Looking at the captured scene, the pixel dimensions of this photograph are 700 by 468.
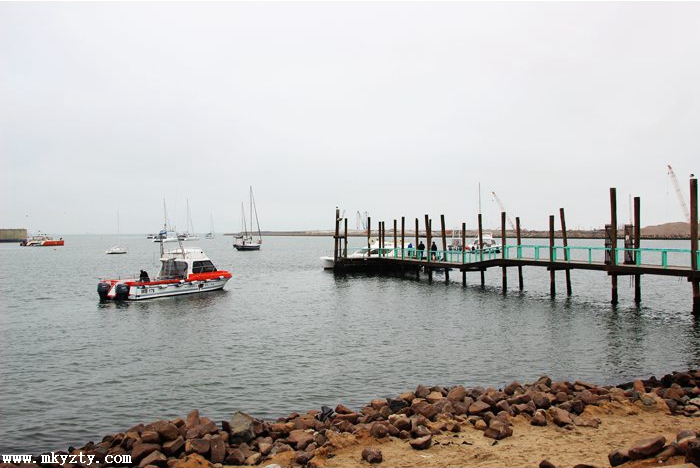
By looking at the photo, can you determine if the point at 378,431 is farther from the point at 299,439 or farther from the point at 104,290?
the point at 104,290

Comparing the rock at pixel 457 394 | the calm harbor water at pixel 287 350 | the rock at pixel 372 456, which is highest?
the rock at pixel 372 456

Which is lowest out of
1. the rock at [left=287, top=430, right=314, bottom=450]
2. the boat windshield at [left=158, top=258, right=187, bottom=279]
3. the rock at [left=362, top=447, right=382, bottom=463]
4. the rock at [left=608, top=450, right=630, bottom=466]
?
the rock at [left=287, top=430, right=314, bottom=450]

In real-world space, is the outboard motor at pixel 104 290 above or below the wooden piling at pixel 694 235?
below

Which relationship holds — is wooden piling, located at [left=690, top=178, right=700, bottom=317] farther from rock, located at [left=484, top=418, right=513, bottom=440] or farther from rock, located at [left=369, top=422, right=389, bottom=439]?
rock, located at [left=369, top=422, right=389, bottom=439]

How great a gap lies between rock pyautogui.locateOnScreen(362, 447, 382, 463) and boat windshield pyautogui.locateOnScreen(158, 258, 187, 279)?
31275 mm

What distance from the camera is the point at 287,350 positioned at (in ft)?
69.6

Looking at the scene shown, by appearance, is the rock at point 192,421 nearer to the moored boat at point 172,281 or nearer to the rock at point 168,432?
the rock at point 168,432

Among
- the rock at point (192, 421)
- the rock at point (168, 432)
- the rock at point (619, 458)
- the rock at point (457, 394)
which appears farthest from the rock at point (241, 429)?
the rock at point (619, 458)

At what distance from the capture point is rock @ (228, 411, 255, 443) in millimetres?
10625

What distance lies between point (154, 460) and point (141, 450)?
1.80 ft

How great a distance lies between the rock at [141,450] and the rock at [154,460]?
283mm

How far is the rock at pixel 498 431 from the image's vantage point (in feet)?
32.9

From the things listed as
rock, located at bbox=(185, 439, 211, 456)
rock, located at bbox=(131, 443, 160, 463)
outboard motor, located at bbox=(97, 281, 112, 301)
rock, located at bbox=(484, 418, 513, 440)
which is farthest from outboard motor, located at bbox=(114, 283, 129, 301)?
rock, located at bbox=(484, 418, 513, 440)

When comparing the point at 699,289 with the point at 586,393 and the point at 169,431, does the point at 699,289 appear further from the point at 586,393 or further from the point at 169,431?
the point at 169,431
